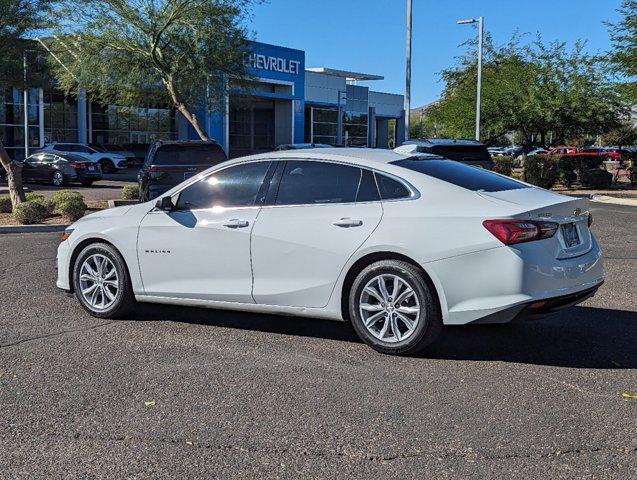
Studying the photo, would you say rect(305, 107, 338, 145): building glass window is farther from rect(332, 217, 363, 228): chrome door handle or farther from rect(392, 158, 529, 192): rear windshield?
rect(332, 217, 363, 228): chrome door handle

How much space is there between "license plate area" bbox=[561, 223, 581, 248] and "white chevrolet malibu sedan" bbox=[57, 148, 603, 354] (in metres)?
0.02

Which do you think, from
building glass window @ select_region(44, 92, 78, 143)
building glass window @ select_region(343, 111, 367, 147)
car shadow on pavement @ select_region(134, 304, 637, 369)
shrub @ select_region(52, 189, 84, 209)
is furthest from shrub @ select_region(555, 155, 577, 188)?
building glass window @ select_region(343, 111, 367, 147)

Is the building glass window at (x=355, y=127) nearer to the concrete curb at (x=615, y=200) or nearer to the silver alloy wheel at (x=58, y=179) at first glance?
the silver alloy wheel at (x=58, y=179)

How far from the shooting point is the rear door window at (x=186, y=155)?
53.0ft

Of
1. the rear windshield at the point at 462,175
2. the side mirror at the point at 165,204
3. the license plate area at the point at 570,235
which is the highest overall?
the rear windshield at the point at 462,175

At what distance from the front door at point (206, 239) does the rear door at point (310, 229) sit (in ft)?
0.58

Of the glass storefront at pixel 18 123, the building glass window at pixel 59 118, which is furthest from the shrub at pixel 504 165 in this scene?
the building glass window at pixel 59 118

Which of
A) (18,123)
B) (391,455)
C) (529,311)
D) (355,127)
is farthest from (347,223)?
(355,127)

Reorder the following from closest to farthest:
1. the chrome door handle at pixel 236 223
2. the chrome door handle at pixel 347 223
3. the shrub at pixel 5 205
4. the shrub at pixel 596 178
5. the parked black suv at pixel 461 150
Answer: the chrome door handle at pixel 347 223
the chrome door handle at pixel 236 223
the parked black suv at pixel 461 150
the shrub at pixel 5 205
the shrub at pixel 596 178

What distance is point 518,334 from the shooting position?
6.52 meters

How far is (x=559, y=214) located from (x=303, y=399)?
2.44 m

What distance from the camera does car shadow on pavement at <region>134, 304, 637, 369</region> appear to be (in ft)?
18.9

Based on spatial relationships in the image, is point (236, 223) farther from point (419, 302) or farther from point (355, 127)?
point (355, 127)

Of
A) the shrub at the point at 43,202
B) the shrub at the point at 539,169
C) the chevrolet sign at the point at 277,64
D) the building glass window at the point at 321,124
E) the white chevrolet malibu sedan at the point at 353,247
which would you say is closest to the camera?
the white chevrolet malibu sedan at the point at 353,247
